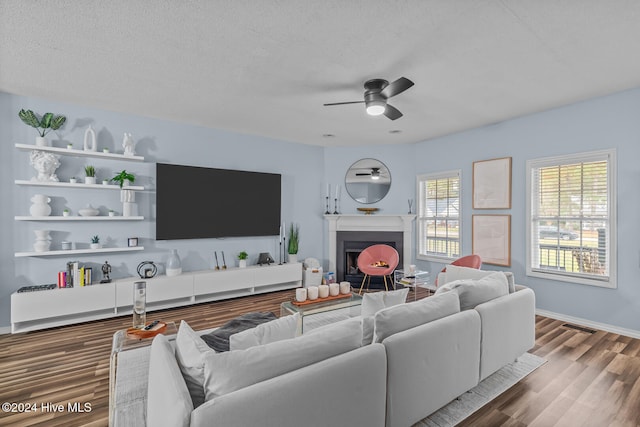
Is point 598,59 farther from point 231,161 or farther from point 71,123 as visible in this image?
point 71,123

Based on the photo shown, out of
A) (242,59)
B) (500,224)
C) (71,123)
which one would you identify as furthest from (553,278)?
(71,123)

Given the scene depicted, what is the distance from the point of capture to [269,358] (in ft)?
4.42

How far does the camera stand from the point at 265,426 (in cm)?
121

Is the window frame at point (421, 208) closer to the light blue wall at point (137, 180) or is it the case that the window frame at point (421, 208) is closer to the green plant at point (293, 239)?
the light blue wall at point (137, 180)

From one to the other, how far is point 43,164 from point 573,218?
6.38 meters

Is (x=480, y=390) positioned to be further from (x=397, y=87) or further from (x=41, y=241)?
(x=41, y=241)

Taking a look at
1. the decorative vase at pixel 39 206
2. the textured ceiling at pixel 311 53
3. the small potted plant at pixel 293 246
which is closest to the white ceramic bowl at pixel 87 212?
the decorative vase at pixel 39 206

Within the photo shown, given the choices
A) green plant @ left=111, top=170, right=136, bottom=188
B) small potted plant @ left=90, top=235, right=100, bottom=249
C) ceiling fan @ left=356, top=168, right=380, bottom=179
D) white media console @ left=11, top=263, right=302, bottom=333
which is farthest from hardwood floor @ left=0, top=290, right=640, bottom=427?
ceiling fan @ left=356, top=168, right=380, bottom=179

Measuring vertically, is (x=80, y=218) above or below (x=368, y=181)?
below

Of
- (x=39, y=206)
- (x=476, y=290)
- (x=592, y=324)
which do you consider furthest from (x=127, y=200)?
(x=592, y=324)

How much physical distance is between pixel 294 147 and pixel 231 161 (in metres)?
1.24

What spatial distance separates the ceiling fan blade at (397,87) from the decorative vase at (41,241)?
13.5 ft

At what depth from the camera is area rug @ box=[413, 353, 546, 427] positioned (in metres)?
1.97

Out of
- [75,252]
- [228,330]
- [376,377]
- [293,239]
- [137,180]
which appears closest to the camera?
[376,377]
